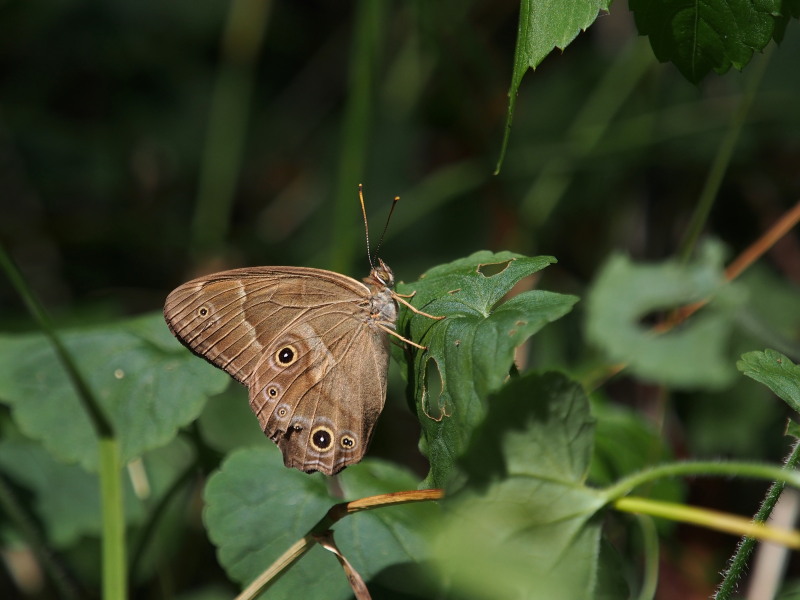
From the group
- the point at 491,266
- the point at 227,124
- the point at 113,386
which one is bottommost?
the point at 491,266

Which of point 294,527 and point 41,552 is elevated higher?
point 41,552

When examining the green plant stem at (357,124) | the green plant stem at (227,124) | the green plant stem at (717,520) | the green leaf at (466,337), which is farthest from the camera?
the green plant stem at (227,124)

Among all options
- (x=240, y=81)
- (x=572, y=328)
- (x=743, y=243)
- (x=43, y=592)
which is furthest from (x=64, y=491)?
(x=743, y=243)

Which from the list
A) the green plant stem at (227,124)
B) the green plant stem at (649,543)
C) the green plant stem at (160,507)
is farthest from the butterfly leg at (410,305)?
the green plant stem at (227,124)

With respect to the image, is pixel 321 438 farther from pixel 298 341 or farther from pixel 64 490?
pixel 64 490

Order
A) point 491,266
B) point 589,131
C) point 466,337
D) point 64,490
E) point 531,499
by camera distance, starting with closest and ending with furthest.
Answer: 1. point 531,499
2. point 466,337
3. point 64,490
4. point 491,266
5. point 589,131

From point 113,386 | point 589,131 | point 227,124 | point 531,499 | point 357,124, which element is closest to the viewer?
point 531,499

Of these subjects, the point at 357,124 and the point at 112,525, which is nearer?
the point at 112,525

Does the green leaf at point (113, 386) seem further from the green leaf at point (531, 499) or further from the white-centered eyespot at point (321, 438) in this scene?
the green leaf at point (531, 499)

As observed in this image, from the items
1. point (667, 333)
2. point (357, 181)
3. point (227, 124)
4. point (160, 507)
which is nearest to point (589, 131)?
point (667, 333)
